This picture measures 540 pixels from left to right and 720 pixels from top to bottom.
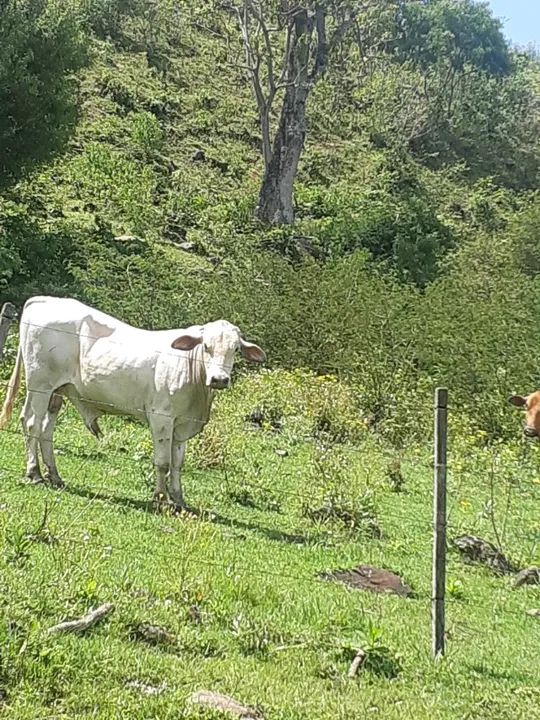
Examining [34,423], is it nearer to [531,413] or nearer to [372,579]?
[372,579]

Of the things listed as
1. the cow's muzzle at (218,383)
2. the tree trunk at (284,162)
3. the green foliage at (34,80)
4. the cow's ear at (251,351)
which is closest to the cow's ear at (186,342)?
the cow's ear at (251,351)

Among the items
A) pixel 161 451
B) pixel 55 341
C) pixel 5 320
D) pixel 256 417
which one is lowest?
pixel 256 417

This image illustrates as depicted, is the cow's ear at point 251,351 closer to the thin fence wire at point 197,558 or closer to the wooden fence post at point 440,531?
the thin fence wire at point 197,558

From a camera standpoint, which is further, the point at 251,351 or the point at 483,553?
the point at 251,351

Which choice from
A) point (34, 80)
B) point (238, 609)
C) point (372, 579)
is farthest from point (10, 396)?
point (34, 80)

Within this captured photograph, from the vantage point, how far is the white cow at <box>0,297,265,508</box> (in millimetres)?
8914

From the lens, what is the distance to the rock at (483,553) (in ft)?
27.8

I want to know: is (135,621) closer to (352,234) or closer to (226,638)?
(226,638)

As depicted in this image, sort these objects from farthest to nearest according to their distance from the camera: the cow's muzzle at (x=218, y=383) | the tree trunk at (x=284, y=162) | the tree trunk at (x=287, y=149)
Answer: the tree trunk at (x=284, y=162)
the tree trunk at (x=287, y=149)
the cow's muzzle at (x=218, y=383)

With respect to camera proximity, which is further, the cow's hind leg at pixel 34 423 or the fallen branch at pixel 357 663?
the cow's hind leg at pixel 34 423

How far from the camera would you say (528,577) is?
8102 millimetres

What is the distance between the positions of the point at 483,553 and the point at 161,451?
299 centimetres

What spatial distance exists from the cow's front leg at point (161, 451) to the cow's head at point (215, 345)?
0.65 meters

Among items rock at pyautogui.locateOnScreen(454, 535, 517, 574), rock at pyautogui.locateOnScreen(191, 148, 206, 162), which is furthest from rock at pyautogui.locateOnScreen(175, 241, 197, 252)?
rock at pyautogui.locateOnScreen(454, 535, 517, 574)
